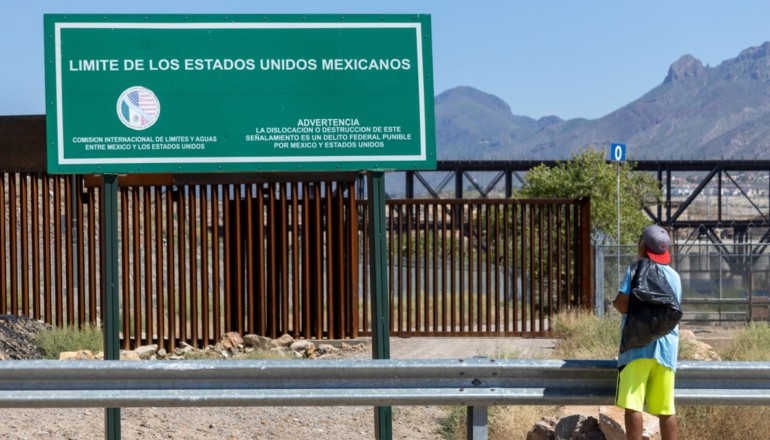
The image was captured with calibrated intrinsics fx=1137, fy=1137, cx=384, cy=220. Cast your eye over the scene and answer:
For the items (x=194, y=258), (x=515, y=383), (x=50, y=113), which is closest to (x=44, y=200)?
(x=194, y=258)

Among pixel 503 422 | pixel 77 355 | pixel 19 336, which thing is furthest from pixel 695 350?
pixel 19 336

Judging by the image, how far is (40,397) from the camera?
21.4 ft

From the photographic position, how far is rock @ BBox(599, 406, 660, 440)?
24.9 ft

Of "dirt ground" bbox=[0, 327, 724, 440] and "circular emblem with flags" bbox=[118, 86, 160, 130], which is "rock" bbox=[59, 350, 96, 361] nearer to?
"dirt ground" bbox=[0, 327, 724, 440]

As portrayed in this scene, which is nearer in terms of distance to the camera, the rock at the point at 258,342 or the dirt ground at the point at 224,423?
the dirt ground at the point at 224,423

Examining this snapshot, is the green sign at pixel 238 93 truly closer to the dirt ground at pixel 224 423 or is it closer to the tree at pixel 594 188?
the dirt ground at pixel 224 423

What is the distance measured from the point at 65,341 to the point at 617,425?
7809mm

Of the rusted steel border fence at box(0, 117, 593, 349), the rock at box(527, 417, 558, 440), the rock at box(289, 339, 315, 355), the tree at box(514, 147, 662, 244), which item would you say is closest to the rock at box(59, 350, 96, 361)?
the rusted steel border fence at box(0, 117, 593, 349)

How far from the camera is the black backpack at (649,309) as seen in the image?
6586mm

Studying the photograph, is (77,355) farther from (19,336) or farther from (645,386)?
(645,386)

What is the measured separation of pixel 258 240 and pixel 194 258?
89 cm

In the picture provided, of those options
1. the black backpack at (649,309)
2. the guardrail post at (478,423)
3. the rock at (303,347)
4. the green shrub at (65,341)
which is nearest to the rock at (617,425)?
the black backpack at (649,309)

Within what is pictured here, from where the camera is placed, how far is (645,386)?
6.73m

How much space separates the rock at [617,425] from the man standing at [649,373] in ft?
Answer: 2.65
